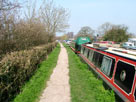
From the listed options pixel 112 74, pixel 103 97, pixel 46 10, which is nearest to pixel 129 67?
pixel 112 74

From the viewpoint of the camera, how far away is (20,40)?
761cm

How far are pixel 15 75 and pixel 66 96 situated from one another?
1990 mm

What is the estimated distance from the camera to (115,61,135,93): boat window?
2616 mm

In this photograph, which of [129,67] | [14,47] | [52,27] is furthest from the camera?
[52,27]

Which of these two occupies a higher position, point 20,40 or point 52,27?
point 52,27

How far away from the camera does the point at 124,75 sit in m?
2.88

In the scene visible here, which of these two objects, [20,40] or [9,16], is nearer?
[9,16]

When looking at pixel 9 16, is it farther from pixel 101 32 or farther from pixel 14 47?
pixel 101 32

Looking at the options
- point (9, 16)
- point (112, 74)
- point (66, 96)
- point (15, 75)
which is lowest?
point (66, 96)

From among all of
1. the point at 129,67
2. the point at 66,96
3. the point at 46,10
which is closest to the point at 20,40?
the point at 66,96

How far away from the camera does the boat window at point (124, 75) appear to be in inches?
103

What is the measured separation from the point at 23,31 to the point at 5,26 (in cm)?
181

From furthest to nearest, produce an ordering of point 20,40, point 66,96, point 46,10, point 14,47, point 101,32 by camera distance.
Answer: point 101,32, point 46,10, point 20,40, point 14,47, point 66,96

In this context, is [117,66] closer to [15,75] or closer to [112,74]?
[112,74]
